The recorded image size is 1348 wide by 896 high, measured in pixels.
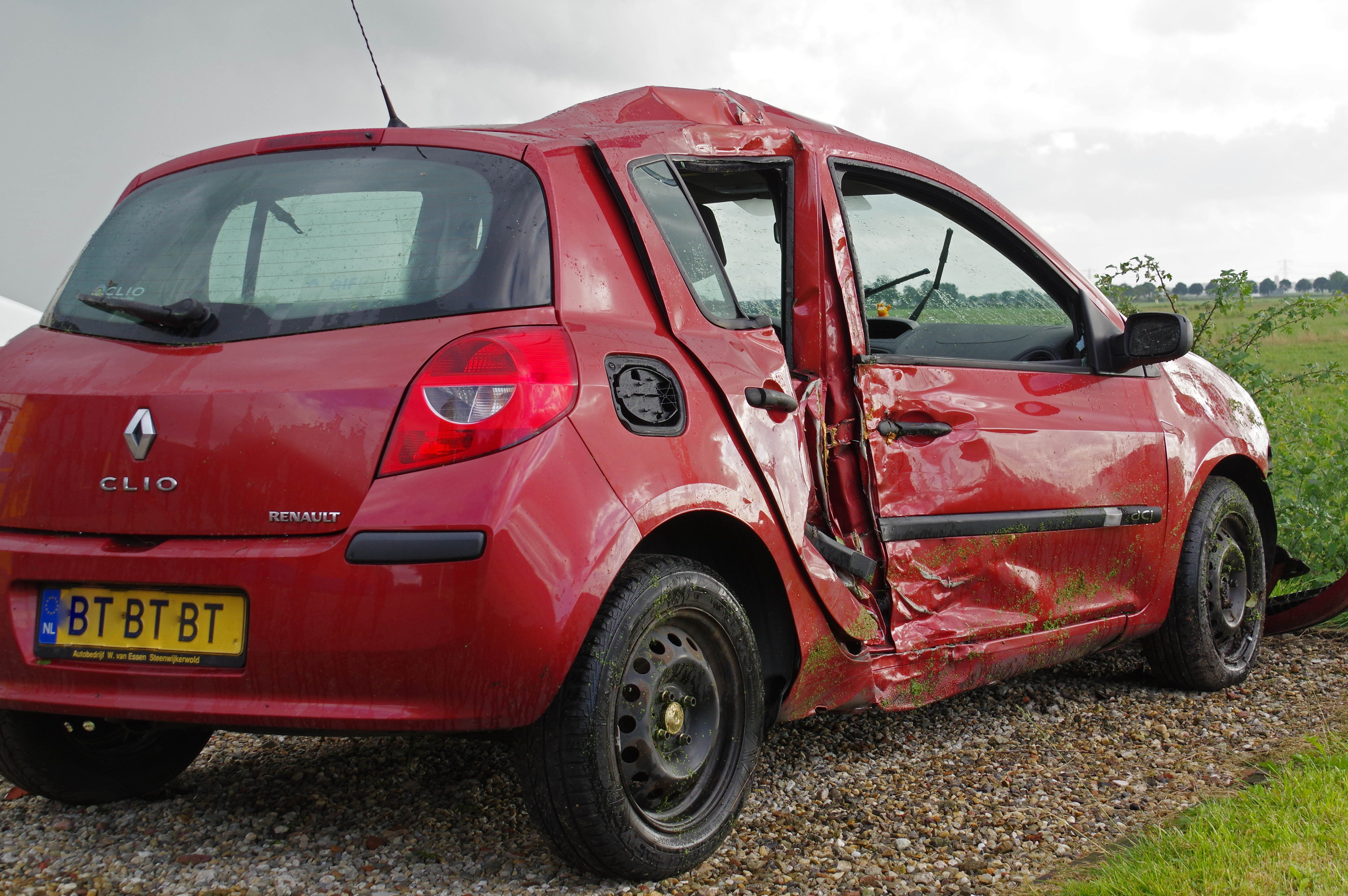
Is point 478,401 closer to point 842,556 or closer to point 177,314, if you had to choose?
point 177,314

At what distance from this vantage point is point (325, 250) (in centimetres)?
254

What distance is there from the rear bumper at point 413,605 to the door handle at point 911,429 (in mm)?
1167

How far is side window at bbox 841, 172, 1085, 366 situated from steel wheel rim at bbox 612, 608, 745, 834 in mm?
1188

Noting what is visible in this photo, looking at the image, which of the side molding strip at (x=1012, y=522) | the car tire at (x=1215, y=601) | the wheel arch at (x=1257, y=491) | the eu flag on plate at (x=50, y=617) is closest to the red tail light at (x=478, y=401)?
the eu flag on plate at (x=50, y=617)

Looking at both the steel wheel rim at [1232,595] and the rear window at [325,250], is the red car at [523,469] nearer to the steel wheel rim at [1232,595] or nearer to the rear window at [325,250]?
the rear window at [325,250]

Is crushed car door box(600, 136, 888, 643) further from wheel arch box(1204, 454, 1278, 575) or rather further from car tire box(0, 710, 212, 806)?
wheel arch box(1204, 454, 1278, 575)

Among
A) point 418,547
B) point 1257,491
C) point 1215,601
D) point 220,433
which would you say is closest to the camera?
point 418,547

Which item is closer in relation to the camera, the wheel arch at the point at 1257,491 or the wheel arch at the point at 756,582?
the wheel arch at the point at 756,582

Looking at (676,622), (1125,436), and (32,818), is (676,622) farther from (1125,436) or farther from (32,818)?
(1125,436)

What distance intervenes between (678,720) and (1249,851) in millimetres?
1285

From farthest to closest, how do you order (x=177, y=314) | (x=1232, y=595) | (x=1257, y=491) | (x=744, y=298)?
(x=1257, y=491) < (x=1232, y=595) < (x=744, y=298) < (x=177, y=314)

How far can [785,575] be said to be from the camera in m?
2.88

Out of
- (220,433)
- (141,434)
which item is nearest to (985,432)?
(220,433)

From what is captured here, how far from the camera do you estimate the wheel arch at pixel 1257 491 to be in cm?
472
